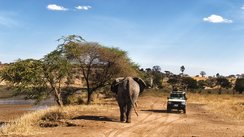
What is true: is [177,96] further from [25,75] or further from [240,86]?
[240,86]

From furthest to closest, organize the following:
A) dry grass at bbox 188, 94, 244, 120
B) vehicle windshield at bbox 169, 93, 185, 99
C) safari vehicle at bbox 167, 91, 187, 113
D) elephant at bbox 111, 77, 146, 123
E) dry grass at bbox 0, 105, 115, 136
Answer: vehicle windshield at bbox 169, 93, 185, 99, safari vehicle at bbox 167, 91, 187, 113, dry grass at bbox 188, 94, 244, 120, elephant at bbox 111, 77, 146, 123, dry grass at bbox 0, 105, 115, 136

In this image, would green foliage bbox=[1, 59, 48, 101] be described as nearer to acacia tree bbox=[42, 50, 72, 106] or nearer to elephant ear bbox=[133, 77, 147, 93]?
acacia tree bbox=[42, 50, 72, 106]

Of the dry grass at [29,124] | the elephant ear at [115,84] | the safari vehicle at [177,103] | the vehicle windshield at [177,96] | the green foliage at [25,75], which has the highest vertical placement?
the green foliage at [25,75]

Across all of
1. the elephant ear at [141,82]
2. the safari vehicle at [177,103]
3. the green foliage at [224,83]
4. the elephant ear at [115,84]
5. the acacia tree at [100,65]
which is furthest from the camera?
the green foliage at [224,83]

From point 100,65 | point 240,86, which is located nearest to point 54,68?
point 100,65

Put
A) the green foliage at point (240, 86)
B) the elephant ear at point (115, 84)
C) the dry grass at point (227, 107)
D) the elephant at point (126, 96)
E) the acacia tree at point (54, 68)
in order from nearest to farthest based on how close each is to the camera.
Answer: the elephant at point (126, 96)
the elephant ear at point (115, 84)
the dry grass at point (227, 107)
the acacia tree at point (54, 68)
the green foliage at point (240, 86)

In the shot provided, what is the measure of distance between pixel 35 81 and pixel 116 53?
12591 millimetres

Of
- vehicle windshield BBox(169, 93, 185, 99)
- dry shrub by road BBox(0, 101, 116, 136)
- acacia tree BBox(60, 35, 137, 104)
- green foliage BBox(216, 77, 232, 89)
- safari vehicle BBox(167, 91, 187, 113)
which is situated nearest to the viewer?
dry shrub by road BBox(0, 101, 116, 136)

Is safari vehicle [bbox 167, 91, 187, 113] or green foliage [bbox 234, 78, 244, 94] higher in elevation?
green foliage [bbox 234, 78, 244, 94]

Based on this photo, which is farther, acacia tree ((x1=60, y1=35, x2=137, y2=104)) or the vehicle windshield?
acacia tree ((x1=60, y1=35, x2=137, y2=104))

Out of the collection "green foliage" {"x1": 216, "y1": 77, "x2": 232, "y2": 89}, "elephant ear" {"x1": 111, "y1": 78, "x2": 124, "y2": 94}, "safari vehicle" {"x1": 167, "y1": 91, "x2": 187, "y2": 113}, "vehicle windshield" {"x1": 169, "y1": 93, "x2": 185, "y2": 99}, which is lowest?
"safari vehicle" {"x1": 167, "y1": 91, "x2": 187, "y2": 113}

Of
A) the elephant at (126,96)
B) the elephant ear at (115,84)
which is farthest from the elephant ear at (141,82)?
the elephant at (126,96)

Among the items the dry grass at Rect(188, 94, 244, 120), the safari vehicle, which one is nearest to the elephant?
the dry grass at Rect(188, 94, 244, 120)

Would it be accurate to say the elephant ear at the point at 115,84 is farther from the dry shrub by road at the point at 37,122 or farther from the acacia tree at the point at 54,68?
the acacia tree at the point at 54,68
